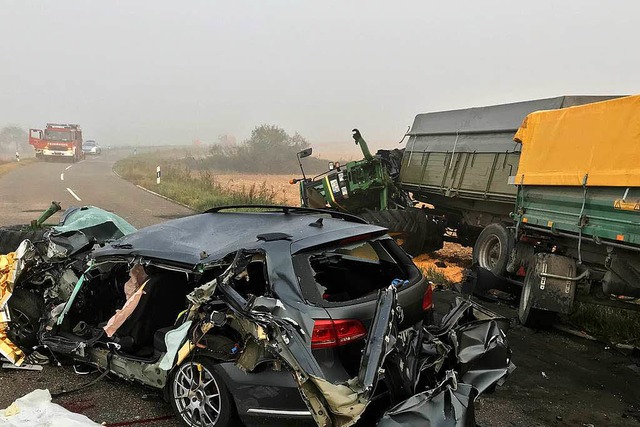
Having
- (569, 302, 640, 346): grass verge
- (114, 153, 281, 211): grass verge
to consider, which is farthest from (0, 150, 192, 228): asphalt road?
(569, 302, 640, 346): grass verge

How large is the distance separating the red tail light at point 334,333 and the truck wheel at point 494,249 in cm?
524

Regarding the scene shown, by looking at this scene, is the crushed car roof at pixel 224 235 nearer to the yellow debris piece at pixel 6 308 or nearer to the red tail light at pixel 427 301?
the red tail light at pixel 427 301

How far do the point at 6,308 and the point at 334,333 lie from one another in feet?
10.1

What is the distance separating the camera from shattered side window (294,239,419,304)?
378 cm

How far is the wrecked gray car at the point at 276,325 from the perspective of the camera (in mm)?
2939

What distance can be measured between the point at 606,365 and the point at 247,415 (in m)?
3.91

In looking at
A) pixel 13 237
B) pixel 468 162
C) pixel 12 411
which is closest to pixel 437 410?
pixel 12 411

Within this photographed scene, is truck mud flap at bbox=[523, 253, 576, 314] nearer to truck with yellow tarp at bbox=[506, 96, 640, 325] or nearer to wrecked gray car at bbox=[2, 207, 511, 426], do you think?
truck with yellow tarp at bbox=[506, 96, 640, 325]

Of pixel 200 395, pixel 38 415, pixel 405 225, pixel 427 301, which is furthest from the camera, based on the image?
pixel 405 225

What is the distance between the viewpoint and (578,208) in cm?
578

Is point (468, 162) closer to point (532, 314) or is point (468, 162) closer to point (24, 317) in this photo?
point (532, 314)

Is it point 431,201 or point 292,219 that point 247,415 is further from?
point 431,201

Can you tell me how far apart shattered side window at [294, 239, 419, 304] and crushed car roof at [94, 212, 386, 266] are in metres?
0.18

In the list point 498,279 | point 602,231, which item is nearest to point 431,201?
point 498,279
